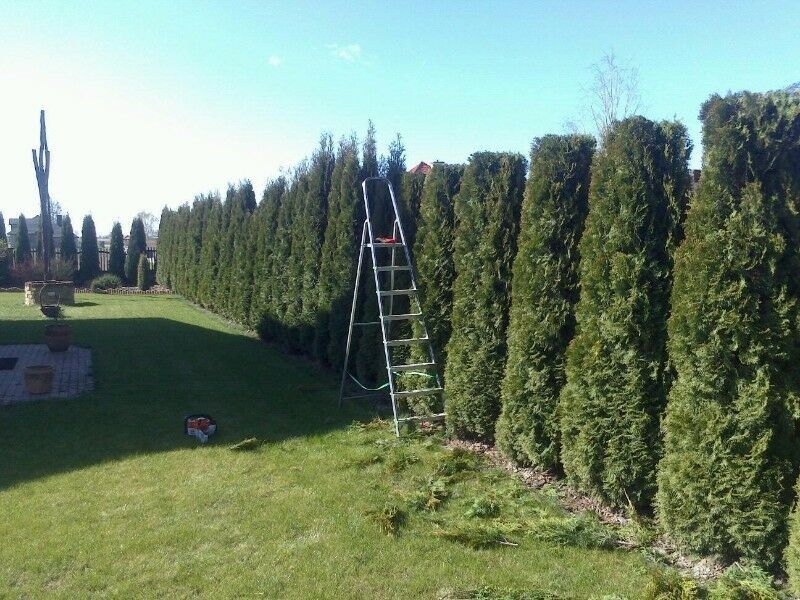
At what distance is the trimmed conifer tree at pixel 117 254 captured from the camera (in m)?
29.8

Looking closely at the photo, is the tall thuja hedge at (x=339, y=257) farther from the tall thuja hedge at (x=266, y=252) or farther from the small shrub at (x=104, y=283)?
the small shrub at (x=104, y=283)

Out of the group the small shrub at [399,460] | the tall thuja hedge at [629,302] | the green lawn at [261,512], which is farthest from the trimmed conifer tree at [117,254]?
the tall thuja hedge at [629,302]

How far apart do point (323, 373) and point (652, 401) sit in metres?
6.58

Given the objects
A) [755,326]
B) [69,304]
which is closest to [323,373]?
[755,326]

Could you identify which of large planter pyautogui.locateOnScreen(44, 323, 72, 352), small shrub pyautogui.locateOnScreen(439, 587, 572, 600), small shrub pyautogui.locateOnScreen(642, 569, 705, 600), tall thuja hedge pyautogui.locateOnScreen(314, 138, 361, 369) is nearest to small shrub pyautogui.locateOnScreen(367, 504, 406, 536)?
small shrub pyautogui.locateOnScreen(439, 587, 572, 600)

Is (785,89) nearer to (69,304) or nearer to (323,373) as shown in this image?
(323,373)

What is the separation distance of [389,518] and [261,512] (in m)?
0.92

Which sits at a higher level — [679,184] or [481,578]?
[679,184]

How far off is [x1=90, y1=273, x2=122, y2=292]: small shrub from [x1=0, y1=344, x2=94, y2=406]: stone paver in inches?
592

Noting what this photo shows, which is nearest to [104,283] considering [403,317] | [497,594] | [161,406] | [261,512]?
[161,406]

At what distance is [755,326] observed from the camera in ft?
12.6

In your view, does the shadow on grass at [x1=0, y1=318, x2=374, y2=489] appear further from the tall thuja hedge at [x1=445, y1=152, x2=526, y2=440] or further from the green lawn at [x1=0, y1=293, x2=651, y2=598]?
the tall thuja hedge at [x1=445, y1=152, x2=526, y2=440]

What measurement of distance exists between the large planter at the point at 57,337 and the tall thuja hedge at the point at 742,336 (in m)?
10.1

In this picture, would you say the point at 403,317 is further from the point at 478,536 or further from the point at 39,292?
the point at 39,292
